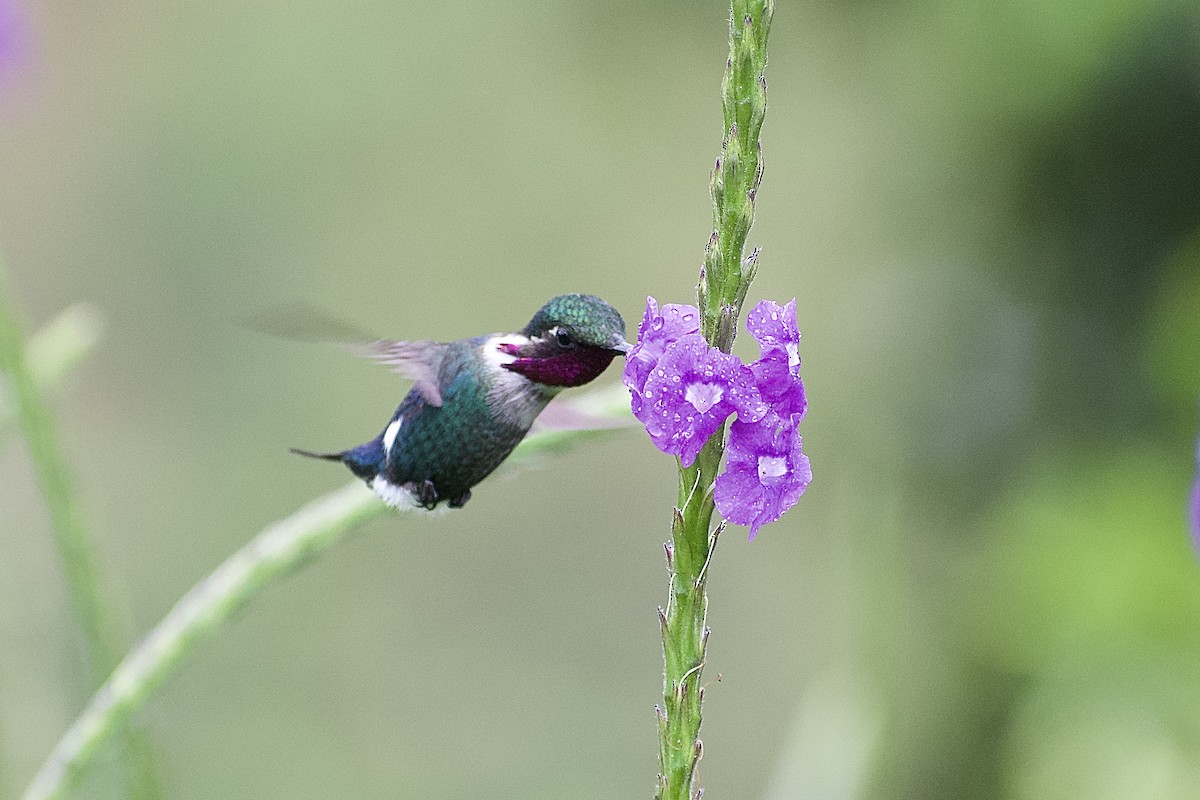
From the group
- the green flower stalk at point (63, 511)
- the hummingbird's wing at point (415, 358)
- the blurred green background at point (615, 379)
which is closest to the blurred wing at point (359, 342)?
the hummingbird's wing at point (415, 358)

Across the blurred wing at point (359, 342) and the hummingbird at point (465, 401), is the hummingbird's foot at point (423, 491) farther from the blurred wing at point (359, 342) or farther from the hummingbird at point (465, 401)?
the blurred wing at point (359, 342)

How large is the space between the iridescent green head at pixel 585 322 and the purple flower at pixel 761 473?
0.36m

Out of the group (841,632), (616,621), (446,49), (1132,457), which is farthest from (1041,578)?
(446,49)

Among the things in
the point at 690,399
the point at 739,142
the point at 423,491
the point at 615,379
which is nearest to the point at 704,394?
the point at 690,399

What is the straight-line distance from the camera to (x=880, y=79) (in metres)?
4.93

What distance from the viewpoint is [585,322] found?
136 cm

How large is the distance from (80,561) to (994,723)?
12.5ft

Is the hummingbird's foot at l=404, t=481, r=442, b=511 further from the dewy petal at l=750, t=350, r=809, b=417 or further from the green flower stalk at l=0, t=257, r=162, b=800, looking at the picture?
the dewy petal at l=750, t=350, r=809, b=417

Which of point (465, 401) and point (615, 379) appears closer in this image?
point (465, 401)

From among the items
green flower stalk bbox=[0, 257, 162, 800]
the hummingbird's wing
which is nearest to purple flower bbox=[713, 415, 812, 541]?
the hummingbird's wing

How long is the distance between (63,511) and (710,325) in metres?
0.90

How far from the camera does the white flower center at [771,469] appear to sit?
0.97m

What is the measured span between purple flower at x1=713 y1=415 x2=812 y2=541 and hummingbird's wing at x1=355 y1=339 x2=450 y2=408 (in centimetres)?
60

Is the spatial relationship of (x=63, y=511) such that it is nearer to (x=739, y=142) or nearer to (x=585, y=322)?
(x=585, y=322)
